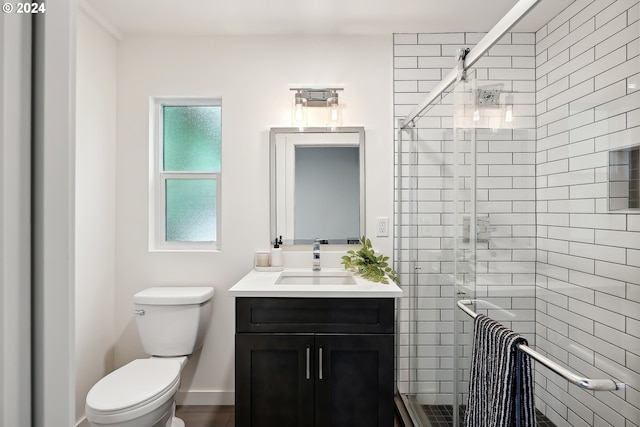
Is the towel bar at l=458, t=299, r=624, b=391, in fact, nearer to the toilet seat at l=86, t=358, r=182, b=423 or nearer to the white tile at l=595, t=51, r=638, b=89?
the white tile at l=595, t=51, r=638, b=89

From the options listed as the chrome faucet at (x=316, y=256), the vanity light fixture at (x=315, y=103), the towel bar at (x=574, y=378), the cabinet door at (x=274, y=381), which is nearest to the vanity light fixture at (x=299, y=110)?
the vanity light fixture at (x=315, y=103)

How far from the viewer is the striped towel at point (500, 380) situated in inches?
37.9

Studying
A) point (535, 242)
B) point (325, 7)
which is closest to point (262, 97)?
point (325, 7)

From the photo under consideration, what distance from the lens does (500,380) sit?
3.33 ft

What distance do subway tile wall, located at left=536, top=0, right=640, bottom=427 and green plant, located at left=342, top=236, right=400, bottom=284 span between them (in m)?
1.25

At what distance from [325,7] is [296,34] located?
1.19ft

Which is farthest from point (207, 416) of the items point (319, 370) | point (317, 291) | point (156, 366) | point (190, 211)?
point (190, 211)

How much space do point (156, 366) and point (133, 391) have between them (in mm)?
268

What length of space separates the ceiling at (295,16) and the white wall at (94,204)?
25cm

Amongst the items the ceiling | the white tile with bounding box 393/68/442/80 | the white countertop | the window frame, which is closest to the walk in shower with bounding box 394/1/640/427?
the white countertop

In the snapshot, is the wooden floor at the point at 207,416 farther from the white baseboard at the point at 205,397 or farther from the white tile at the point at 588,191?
Result: the white tile at the point at 588,191

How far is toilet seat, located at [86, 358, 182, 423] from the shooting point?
5.14 feet

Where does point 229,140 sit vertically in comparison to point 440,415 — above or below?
above

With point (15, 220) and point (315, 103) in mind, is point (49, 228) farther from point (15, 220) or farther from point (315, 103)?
point (315, 103)
